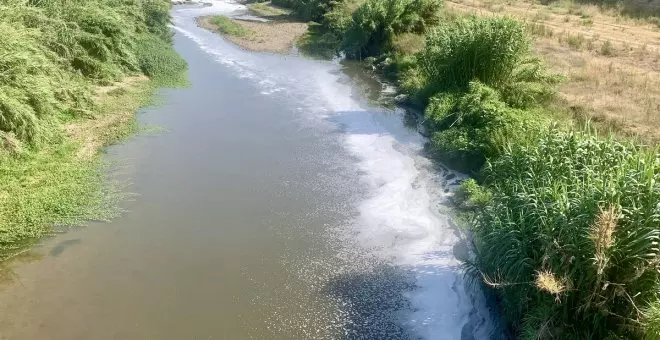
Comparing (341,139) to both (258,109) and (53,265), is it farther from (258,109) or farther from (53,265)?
(53,265)

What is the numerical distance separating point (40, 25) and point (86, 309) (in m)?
9.92

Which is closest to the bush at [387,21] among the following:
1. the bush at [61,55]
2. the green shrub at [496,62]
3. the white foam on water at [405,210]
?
the white foam on water at [405,210]

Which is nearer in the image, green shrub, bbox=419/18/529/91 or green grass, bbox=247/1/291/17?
green shrub, bbox=419/18/529/91

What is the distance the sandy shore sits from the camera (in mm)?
24594

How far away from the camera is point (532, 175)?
24.0ft

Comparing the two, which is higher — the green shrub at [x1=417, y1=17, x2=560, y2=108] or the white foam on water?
the green shrub at [x1=417, y1=17, x2=560, y2=108]

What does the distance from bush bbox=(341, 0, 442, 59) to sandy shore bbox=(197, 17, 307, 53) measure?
3.75 metres

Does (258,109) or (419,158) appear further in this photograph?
(258,109)

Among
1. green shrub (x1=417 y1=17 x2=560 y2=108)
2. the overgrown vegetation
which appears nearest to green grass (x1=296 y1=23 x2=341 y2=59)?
the overgrown vegetation

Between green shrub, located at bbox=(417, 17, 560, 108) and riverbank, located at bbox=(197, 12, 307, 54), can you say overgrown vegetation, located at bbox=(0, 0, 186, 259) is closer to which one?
riverbank, located at bbox=(197, 12, 307, 54)

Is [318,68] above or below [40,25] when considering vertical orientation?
below

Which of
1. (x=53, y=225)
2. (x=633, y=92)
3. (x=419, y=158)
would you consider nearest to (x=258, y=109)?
(x=419, y=158)

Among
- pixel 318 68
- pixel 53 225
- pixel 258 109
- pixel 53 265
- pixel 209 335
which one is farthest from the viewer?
pixel 318 68

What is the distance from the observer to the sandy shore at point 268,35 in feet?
80.7
